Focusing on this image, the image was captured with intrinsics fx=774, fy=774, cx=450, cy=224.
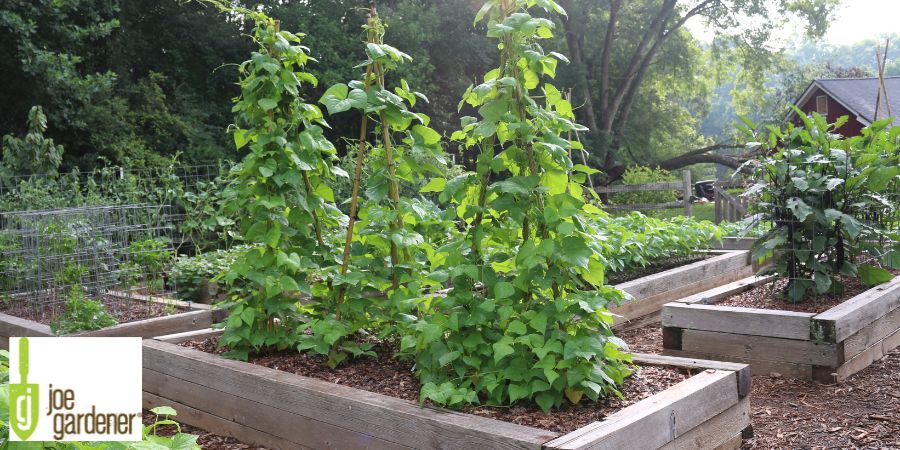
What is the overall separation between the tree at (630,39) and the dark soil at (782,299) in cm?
1800

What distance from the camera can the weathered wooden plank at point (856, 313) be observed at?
4.66 meters

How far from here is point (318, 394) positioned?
344 cm

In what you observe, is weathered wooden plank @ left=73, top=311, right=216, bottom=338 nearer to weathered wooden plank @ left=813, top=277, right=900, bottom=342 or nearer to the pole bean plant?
the pole bean plant

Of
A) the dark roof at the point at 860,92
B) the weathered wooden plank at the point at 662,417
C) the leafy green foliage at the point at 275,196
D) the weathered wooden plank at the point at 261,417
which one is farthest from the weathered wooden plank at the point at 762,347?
the dark roof at the point at 860,92

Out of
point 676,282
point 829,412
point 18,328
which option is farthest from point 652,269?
point 18,328

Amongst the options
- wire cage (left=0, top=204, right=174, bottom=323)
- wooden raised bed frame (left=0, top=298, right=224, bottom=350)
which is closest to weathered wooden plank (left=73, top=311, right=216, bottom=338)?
wooden raised bed frame (left=0, top=298, right=224, bottom=350)

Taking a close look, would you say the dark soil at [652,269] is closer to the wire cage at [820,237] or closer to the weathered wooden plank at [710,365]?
the wire cage at [820,237]

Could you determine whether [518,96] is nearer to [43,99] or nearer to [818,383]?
[818,383]

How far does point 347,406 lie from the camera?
3309mm

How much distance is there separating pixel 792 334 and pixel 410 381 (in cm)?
259

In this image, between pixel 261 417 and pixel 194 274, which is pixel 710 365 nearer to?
pixel 261 417

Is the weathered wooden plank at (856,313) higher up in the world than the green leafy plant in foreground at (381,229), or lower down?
lower down

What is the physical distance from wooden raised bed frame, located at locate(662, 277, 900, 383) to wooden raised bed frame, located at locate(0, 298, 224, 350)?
3443 millimetres

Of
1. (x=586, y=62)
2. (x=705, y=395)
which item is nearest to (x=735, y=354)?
(x=705, y=395)
